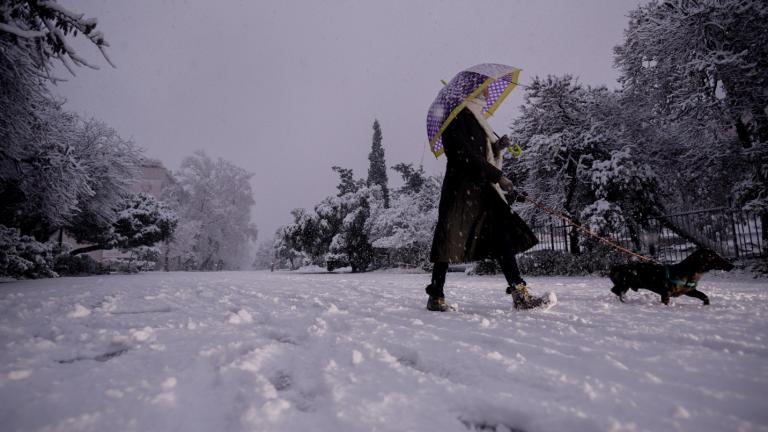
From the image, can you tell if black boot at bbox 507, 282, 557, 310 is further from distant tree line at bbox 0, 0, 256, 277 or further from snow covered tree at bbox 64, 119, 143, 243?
snow covered tree at bbox 64, 119, 143, 243

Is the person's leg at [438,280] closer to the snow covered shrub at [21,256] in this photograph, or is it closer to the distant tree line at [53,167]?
the distant tree line at [53,167]

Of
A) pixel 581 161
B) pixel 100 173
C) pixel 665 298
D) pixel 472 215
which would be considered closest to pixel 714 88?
pixel 581 161

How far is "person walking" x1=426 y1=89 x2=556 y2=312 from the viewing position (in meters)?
3.28

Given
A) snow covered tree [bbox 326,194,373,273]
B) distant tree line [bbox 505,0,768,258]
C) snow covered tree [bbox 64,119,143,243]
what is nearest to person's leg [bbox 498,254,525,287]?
distant tree line [bbox 505,0,768,258]

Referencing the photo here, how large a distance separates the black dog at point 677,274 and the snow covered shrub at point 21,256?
11.1 m

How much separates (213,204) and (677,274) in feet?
120

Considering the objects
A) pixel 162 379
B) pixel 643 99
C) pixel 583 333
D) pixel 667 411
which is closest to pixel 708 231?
pixel 643 99

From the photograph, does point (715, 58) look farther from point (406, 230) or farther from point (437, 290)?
point (406, 230)

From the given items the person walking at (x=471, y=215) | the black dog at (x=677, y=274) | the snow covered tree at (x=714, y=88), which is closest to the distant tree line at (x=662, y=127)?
the snow covered tree at (x=714, y=88)

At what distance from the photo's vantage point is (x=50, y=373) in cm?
150

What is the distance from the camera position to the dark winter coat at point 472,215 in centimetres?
329

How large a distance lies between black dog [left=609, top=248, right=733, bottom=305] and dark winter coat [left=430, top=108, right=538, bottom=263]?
3.54ft

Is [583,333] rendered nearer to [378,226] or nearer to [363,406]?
[363,406]

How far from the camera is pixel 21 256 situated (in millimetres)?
9344
